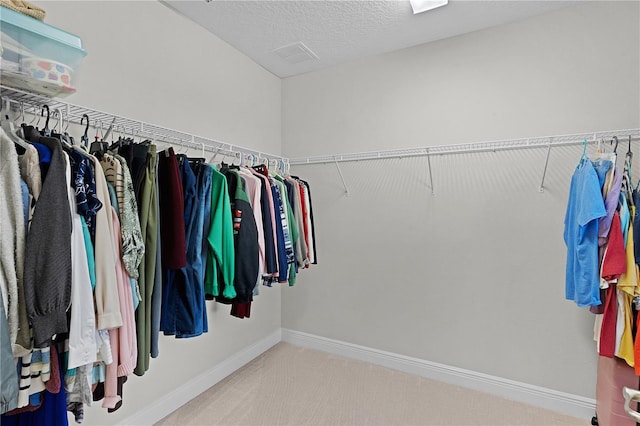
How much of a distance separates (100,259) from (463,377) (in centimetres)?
242

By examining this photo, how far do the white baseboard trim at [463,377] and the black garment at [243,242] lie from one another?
Result: 4.86 ft

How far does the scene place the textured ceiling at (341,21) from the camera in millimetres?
2035

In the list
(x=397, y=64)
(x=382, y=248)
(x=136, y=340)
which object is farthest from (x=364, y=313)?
(x=397, y=64)

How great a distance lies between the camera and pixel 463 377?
2.34m

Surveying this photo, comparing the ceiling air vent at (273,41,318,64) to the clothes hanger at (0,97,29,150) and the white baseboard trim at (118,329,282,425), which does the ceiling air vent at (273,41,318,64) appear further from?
the white baseboard trim at (118,329,282,425)

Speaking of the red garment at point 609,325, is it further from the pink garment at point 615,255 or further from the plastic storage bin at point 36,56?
the plastic storage bin at point 36,56

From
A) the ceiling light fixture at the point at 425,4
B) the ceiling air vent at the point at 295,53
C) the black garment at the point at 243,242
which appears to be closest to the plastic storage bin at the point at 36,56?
the black garment at the point at 243,242

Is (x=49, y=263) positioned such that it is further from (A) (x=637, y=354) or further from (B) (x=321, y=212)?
(A) (x=637, y=354)

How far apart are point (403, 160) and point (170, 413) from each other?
2406mm

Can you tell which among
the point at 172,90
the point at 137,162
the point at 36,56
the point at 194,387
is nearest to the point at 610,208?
the point at 137,162

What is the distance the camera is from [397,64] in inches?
101

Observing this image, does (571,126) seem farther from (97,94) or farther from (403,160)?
(97,94)

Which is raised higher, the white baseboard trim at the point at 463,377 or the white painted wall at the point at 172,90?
the white painted wall at the point at 172,90

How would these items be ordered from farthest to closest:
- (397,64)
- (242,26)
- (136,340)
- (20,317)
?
1. (397,64)
2. (242,26)
3. (136,340)
4. (20,317)
